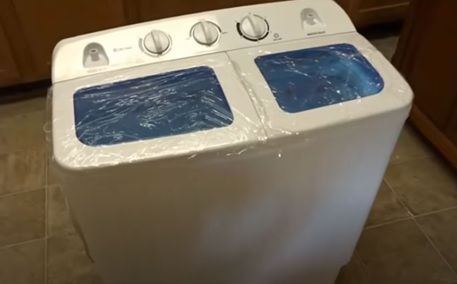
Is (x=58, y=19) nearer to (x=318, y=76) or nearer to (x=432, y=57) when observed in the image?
(x=318, y=76)

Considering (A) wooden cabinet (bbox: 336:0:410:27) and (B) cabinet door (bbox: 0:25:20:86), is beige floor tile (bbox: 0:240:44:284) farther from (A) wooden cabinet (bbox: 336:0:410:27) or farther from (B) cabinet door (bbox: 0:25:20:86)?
(A) wooden cabinet (bbox: 336:0:410:27)

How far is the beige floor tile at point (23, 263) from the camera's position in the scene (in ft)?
4.43

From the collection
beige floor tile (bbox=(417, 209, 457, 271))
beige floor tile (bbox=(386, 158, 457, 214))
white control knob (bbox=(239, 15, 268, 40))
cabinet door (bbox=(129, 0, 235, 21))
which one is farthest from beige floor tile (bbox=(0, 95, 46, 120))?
beige floor tile (bbox=(417, 209, 457, 271))

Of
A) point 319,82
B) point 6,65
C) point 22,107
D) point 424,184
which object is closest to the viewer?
point 319,82

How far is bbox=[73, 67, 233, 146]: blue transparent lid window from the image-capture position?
0.81 meters

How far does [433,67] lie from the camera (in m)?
1.57

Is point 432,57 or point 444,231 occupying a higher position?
point 432,57

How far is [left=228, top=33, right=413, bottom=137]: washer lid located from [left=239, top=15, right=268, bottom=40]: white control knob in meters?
0.03

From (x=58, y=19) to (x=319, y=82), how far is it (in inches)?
41.0

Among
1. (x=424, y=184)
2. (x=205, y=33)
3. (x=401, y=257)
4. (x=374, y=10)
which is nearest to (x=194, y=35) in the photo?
(x=205, y=33)

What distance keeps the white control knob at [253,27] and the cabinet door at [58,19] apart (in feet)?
2.66

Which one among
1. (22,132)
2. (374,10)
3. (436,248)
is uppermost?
(374,10)

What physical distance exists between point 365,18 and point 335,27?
1.10 metres

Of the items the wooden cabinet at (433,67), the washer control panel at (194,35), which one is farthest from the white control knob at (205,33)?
the wooden cabinet at (433,67)
